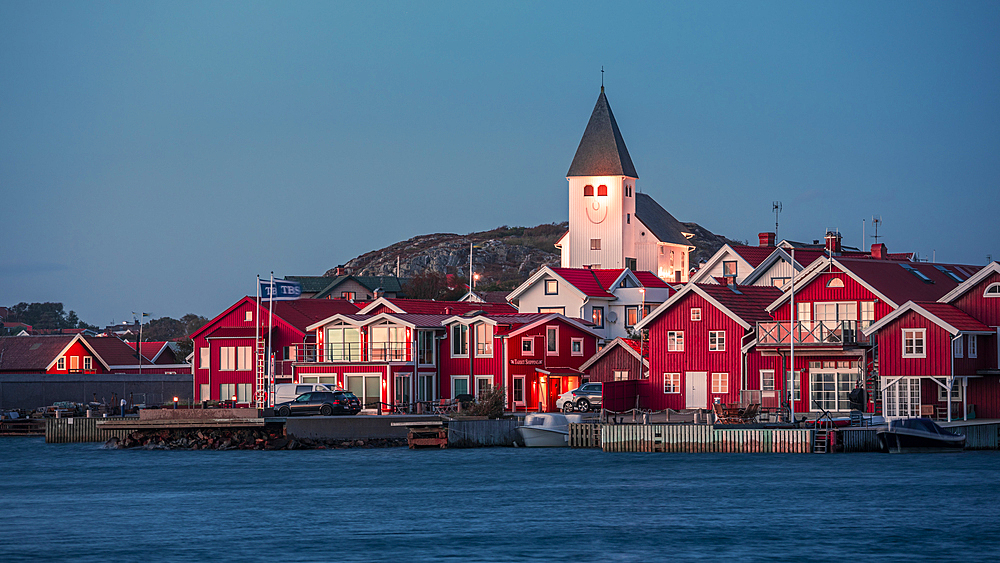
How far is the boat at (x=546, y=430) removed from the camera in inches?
2677

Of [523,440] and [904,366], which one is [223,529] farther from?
[904,366]

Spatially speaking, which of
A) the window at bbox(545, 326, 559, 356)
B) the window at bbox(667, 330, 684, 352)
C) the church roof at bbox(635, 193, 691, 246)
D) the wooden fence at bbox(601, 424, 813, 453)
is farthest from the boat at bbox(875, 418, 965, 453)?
the church roof at bbox(635, 193, 691, 246)

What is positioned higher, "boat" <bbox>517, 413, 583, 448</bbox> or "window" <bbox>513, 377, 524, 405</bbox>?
"window" <bbox>513, 377, 524, 405</bbox>

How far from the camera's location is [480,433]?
68.2m

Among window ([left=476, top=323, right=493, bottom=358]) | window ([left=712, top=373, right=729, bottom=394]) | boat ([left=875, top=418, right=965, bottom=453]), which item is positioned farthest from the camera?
window ([left=476, top=323, right=493, bottom=358])

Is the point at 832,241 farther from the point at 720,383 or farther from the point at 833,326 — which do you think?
the point at 833,326

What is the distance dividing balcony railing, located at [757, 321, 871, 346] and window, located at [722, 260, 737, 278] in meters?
28.2

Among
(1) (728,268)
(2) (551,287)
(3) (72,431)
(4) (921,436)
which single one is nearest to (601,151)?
(1) (728,268)

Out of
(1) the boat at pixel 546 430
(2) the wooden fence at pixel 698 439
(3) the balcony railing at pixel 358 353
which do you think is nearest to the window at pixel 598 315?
(3) the balcony railing at pixel 358 353

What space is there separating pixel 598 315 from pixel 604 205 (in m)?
35.7

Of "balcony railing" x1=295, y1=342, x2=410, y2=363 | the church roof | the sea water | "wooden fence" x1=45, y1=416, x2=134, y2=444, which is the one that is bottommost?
the sea water

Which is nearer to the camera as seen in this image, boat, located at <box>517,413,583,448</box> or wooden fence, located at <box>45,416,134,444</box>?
boat, located at <box>517,413,583,448</box>

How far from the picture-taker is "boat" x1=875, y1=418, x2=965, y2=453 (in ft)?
191

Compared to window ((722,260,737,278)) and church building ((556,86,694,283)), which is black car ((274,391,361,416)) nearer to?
window ((722,260,737,278))
